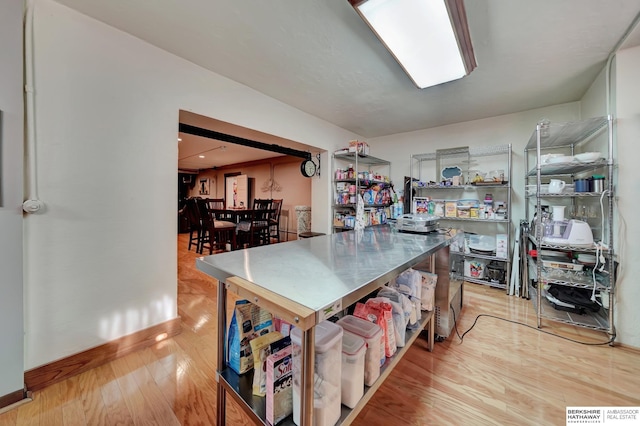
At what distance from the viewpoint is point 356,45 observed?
5.30 feet

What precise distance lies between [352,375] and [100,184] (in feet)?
5.85

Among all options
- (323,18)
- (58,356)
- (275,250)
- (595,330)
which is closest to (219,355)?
(275,250)

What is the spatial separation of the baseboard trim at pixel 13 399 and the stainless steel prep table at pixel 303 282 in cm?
115

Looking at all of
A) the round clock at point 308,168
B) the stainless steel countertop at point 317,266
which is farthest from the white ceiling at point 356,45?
the stainless steel countertop at point 317,266

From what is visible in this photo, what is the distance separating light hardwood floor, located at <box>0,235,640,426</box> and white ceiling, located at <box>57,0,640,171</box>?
A: 2.09 m

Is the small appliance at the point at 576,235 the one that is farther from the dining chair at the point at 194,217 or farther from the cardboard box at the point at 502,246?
the dining chair at the point at 194,217

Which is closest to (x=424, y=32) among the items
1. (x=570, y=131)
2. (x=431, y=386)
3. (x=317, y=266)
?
(x=317, y=266)

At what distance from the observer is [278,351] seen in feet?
2.52

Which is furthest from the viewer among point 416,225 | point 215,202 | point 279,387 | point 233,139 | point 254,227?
point 215,202

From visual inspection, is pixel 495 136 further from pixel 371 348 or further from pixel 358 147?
pixel 371 348

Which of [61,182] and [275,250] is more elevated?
[61,182]

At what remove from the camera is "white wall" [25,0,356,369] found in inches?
50.6

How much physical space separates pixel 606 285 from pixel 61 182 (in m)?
3.69

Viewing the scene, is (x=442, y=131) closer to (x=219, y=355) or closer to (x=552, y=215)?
(x=552, y=215)
